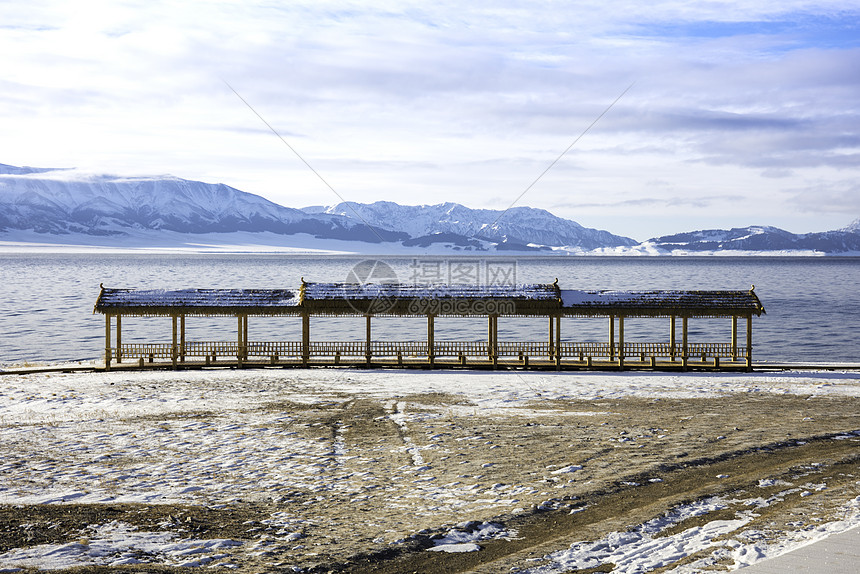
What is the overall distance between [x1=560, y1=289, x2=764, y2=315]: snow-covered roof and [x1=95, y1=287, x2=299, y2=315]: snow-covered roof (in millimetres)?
11316

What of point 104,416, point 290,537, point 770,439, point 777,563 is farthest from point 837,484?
point 104,416

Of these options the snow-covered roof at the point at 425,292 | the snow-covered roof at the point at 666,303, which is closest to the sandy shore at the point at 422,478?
the snow-covered roof at the point at 666,303

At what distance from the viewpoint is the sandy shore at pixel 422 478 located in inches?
363

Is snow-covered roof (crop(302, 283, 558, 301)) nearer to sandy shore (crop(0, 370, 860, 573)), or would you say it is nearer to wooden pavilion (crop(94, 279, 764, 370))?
wooden pavilion (crop(94, 279, 764, 370))

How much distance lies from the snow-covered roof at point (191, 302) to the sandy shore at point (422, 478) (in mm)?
5541

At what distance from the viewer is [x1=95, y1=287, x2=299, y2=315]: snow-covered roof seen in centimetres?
2683

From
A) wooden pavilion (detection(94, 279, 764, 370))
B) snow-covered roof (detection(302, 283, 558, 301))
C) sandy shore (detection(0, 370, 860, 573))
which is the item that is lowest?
sandy shore (detection(0, 370, 860, 573))

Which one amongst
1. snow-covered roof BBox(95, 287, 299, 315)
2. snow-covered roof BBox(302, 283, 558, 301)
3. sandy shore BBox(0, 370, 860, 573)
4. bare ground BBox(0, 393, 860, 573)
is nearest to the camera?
sandy shore BBox(0, 370, 860, 573)

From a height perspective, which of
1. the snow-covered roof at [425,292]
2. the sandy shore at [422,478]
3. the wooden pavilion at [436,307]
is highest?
the snow-covered roof at [425,292]

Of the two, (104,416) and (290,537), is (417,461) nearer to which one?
(290,537)

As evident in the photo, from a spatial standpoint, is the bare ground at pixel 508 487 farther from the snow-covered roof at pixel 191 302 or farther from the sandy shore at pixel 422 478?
the snow-covered roof at pixel 191 302

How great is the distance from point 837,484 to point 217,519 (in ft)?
33.5

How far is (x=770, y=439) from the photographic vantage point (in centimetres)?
1516

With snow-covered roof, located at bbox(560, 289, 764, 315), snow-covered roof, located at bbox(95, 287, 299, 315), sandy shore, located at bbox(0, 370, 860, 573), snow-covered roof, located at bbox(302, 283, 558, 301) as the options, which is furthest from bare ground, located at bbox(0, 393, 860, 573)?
snow-covered roof, located at bbox(95, 287, 299, 315)
